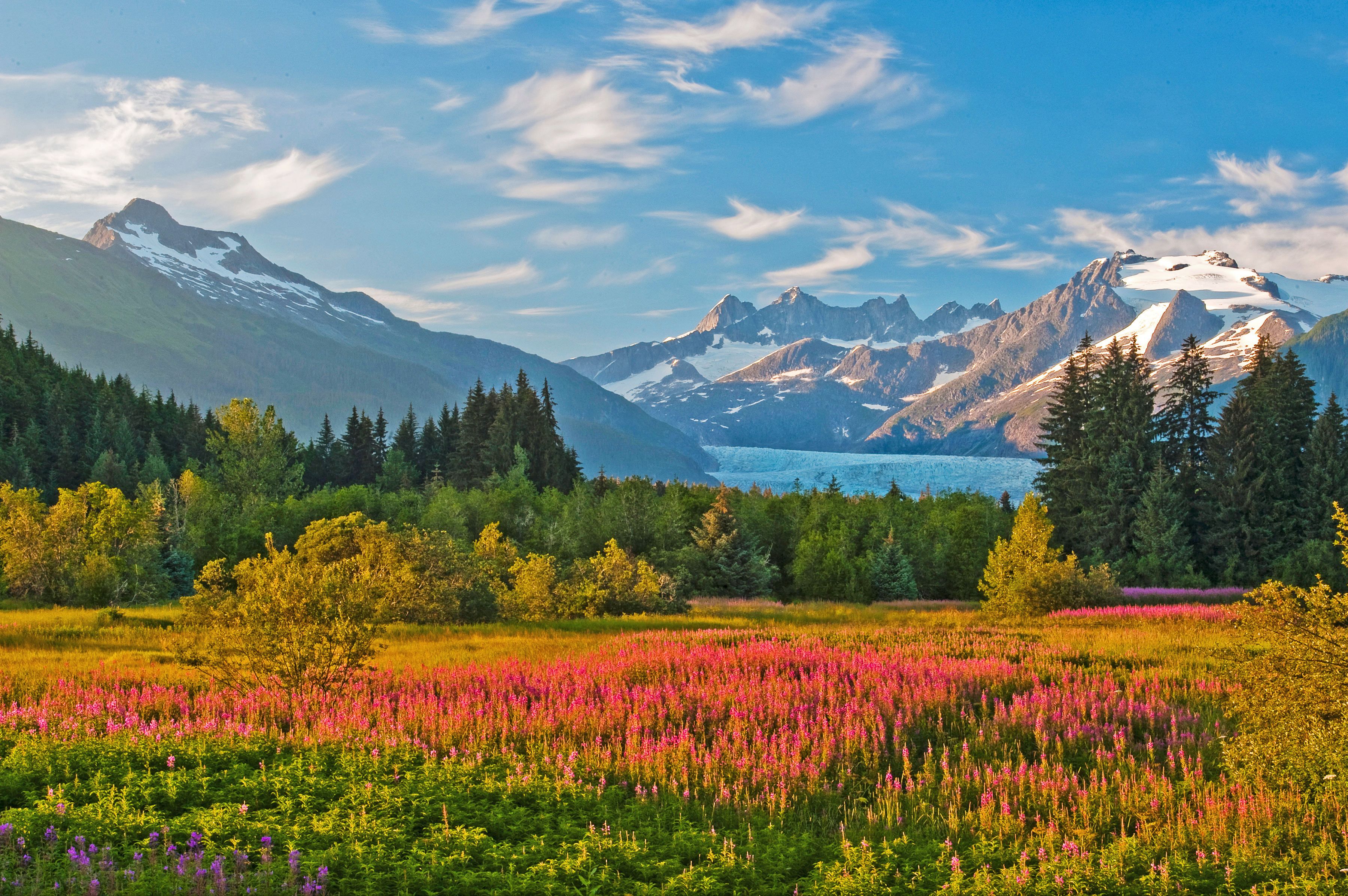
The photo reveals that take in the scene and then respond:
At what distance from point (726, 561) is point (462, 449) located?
4709cm

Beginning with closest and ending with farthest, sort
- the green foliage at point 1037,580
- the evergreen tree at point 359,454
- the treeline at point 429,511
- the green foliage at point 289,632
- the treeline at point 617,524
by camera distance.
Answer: the green foliage at point 289,632
the green foliage at point 1037,580
the treeline at point 429,511
the treeline at point 617,524
the evergreen tree at point 359,454

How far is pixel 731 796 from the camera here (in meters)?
8.30

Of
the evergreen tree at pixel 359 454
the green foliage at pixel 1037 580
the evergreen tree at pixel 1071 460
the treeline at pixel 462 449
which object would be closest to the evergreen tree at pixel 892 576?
the evergreen tree at pixel 1071 460

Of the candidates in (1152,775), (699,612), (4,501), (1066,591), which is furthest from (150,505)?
(1152,775)

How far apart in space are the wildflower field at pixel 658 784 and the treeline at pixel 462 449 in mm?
70538

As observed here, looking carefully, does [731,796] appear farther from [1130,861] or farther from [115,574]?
[115,574]

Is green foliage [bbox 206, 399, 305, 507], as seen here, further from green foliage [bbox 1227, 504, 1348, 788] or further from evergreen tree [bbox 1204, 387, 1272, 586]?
green foliage [bbox 1227, 504, 1348, 788]

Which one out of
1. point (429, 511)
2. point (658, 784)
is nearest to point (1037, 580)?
point (658, 784)

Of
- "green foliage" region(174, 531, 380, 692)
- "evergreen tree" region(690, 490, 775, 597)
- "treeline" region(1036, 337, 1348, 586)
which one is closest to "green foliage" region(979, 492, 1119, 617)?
"treeline" region(1036, 337, 1348, 586)

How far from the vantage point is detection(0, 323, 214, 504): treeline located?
258ft

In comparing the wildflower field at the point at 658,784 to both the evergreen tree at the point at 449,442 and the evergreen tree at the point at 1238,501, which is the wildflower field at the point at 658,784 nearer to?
the evergreen tree at the point at 1238,501

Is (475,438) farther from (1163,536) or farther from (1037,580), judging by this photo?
(1037,580)

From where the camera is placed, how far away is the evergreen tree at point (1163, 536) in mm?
51250

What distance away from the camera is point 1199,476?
180 ft
